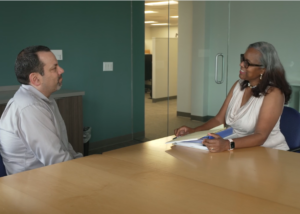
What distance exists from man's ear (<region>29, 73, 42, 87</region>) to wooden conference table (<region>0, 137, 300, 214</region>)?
582mm

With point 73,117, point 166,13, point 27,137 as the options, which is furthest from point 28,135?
point 166,13

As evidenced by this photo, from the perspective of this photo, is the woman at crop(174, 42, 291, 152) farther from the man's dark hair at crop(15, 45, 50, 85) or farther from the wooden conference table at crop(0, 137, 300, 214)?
the man's dark hair at crop(15, 45, 50, 85)

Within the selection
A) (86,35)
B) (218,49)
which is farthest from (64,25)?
(218,49)

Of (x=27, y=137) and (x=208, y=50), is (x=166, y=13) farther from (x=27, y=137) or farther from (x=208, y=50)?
(x=27, y=137)

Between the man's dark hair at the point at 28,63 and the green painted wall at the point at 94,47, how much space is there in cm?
196

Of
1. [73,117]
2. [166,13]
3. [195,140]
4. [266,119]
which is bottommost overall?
[73,117]

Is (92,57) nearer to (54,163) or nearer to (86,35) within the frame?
(86,35)

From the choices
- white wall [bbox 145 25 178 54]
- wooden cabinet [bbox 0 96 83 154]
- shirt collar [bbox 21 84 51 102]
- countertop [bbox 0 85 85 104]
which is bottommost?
wooden cabinet [bbox 0 96 83 154]

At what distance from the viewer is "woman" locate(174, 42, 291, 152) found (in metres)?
2.22

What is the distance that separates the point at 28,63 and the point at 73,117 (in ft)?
5.72

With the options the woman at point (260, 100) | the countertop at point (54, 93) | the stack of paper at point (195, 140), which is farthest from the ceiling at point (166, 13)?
the stack of paper at point (195, 140)

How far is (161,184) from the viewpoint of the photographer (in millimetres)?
1438

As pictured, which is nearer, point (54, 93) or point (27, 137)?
point (27, 137)

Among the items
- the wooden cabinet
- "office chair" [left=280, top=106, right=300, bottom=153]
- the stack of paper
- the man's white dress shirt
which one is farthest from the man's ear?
"office chair" [left=280, top=106, right=300, bottom=153]
